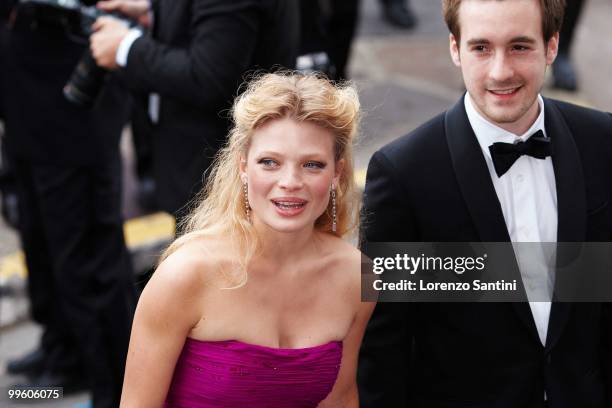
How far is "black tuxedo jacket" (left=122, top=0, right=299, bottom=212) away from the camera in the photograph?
12.0ft

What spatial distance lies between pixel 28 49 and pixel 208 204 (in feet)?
5.24

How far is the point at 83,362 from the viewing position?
15.5 ft

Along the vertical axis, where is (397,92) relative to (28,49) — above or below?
above

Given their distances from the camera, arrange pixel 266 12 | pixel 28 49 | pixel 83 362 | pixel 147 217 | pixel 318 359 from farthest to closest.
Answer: pixel 147 217 → pixel 83 362 → pixel 28 49 → pixel 266 12 → pixel 318 359

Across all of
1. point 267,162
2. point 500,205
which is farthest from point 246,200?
point 500,205

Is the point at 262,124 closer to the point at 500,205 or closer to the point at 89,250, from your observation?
the point at 500,205

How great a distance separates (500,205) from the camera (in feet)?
9.29

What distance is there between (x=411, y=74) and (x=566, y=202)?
548 cm

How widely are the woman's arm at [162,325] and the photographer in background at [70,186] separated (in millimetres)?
1525

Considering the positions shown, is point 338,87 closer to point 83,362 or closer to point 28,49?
point 28,49

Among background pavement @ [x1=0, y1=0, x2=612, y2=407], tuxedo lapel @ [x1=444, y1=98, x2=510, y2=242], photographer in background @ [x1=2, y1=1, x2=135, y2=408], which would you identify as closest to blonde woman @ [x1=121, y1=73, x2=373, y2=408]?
tuxedo lapel @ [x1=444, y1=98, x2=510, y2=242]

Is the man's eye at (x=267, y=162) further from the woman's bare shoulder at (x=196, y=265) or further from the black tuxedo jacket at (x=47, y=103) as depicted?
the black tuxedo jacket at (x=47, y=103)

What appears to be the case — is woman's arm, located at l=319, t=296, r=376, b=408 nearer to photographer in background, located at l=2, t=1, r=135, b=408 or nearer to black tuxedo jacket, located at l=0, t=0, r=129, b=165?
photographer in background, located at l=2, t=1, r=135, b=408

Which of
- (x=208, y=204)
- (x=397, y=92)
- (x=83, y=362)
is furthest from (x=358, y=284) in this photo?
(x=397, y=92)
